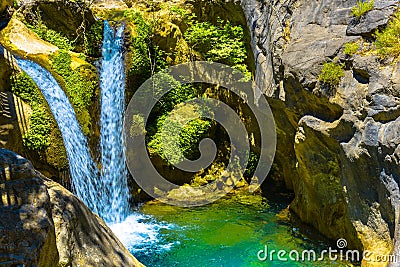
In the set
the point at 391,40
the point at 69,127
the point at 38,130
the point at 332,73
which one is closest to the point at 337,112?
the point at 332,73

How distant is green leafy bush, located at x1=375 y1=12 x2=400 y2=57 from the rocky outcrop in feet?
13.8

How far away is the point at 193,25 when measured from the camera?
9.83 m

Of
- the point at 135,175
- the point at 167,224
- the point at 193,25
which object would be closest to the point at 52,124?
the point at 135,175

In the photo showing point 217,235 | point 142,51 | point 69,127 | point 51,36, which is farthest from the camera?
point 142,51

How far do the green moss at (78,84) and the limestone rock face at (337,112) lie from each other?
3.67m

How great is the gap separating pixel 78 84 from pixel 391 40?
5990mm

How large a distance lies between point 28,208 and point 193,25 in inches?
324

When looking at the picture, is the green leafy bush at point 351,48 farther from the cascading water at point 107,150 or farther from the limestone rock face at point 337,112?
the cascading water at point 107,150

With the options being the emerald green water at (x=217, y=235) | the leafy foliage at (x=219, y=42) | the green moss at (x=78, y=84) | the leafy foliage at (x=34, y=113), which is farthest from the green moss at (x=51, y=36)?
the emerald green water at (x=217, y=235)

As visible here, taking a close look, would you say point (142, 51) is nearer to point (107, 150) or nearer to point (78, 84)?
point (78, 84)

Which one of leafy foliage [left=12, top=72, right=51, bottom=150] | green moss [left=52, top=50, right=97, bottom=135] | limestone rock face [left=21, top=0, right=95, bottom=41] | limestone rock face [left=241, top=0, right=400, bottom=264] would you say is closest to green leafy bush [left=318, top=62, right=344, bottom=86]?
limestone rock face [left=241, top=0, right=400, bottom=264]

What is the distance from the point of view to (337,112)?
5.86m

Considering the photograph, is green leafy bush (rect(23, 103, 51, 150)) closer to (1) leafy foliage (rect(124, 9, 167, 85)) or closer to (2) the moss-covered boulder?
(2) the moss-covered boulder

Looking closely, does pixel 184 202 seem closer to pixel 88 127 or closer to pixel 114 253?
pixel 88 127
